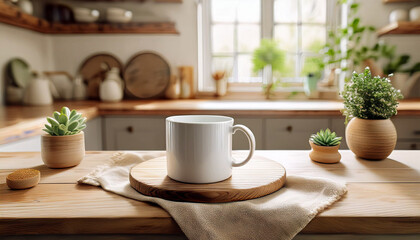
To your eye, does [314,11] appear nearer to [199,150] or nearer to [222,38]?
[222,38]

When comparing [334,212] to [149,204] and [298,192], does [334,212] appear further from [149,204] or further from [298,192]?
[149,204]

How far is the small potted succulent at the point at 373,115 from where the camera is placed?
837 mm

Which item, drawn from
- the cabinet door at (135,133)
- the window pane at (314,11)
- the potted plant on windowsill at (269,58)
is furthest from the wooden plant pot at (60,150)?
the window pane at (314,11)

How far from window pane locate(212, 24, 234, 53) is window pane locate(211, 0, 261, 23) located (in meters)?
0.06

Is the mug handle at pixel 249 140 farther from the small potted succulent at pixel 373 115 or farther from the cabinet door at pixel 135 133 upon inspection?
the cabinet door at pixel 135 133


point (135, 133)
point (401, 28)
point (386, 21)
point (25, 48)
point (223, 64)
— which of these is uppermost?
point (386, 21)

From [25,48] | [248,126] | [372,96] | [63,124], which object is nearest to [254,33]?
[248,126]

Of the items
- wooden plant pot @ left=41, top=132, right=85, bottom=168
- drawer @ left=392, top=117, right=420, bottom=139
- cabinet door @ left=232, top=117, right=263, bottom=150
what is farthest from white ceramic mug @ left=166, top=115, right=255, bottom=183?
drawer @ left=392, top=117, right=420, bottom=139

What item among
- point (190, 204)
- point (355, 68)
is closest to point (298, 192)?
point (190, 204)

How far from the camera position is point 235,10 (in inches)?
116

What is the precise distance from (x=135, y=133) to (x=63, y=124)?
140 centimetres

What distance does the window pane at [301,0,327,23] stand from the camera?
291cm

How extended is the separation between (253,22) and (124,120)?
154cm

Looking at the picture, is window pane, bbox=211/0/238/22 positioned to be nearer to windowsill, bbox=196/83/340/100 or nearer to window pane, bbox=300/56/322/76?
windowsill, bbox=196/83/340/100
